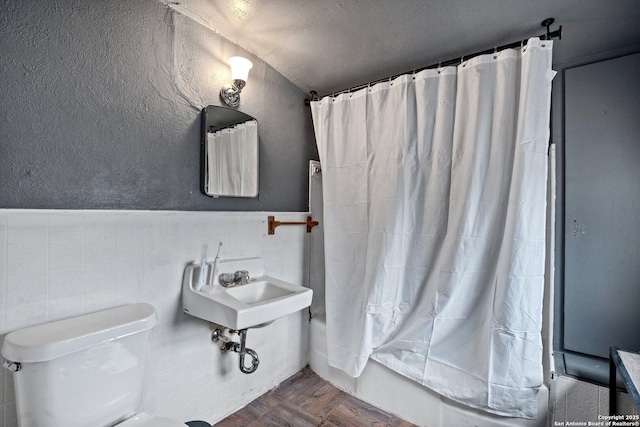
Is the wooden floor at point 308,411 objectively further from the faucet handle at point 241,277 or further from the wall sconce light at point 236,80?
the wall sconce light at point 236,80

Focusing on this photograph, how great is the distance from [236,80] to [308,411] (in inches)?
78.6

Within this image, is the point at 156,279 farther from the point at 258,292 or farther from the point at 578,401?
the point at 578,401

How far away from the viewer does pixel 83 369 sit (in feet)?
3.19

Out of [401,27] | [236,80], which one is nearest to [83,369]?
[236,80]

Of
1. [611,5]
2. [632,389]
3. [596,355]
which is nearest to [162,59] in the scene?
[611,5]

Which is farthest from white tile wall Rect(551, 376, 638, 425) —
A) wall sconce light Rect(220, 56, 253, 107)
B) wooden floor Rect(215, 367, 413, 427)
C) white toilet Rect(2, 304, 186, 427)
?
wall sconce light Rect(220, 56, 253, 107)

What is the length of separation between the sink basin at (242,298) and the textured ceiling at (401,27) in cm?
130

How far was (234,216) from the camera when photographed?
1698 mm

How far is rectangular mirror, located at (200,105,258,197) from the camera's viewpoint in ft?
5.19

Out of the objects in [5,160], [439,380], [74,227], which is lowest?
[439,380]

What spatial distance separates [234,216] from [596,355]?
2.16 m

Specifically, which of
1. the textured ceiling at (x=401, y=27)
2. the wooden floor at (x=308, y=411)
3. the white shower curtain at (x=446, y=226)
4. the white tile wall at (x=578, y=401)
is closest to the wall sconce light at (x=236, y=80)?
the textured ceiling at (x=401, y=27)

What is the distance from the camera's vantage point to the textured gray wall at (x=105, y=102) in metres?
1.05

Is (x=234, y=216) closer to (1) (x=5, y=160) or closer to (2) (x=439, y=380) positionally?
(1) (x=5, y=160)
